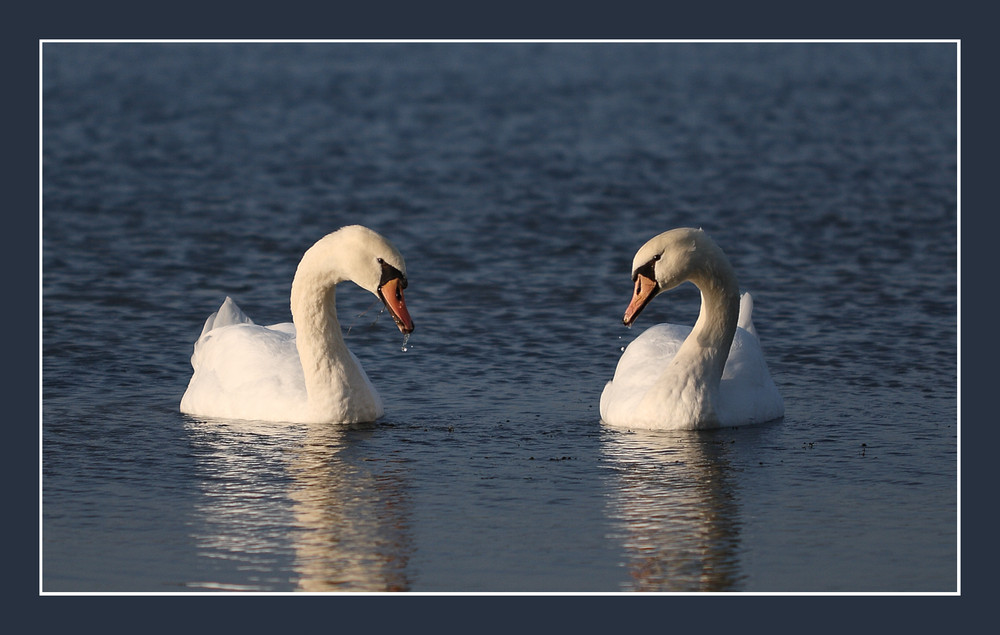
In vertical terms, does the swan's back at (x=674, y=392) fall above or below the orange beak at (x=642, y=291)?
below

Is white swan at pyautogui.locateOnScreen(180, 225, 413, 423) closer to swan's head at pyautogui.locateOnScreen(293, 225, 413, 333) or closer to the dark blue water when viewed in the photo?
swan's head at pyautogui.locateOnScreen(293, 225, 413, 333)

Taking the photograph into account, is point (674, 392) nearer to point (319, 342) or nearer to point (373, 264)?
point (373, 264)

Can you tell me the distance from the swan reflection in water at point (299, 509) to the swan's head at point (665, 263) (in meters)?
2.07

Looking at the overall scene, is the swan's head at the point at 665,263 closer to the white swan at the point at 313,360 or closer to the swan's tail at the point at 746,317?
the white swan at the point at 313,360

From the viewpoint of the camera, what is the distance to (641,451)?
1101cm

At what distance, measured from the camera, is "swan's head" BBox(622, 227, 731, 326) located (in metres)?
11.2

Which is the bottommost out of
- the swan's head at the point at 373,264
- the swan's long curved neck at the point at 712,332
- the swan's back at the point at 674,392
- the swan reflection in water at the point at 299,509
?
the swan reflection in water at the point at 299,509

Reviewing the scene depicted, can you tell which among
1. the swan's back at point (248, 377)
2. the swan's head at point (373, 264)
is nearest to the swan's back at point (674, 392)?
the swan's head at point (373, 264)

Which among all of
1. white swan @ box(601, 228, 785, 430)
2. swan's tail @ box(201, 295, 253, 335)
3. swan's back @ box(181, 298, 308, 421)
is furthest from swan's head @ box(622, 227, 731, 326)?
swan's tail @ box(201, 295, 253, 335)

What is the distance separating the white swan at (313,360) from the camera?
11.3 metres

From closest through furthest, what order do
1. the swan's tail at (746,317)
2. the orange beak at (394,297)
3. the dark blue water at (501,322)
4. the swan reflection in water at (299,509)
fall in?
the swan reflection in water at (299,509)
the dark blue water at (501,322)
the orange beak at (394,297)
the swan's tail at (746,317)

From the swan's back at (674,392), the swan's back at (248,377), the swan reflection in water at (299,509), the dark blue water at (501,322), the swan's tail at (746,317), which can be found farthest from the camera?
the swan's tail at (746,317)

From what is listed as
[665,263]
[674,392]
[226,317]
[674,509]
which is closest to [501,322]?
[226,317]

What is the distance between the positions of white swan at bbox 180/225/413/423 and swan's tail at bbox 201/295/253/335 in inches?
34.7
